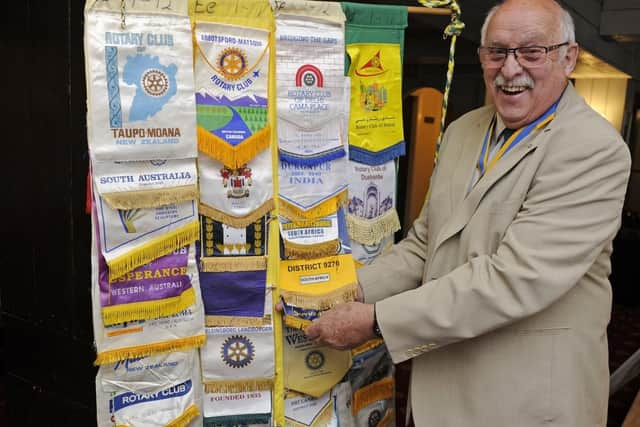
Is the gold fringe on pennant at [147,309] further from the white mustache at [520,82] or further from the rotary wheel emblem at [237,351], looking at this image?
the white mustache at [520,82]

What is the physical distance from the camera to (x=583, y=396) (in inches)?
57.1

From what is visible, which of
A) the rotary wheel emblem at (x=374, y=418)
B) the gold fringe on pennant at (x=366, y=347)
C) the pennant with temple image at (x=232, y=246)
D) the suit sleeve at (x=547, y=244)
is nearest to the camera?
the suit sleeve at (x=547, y=244)

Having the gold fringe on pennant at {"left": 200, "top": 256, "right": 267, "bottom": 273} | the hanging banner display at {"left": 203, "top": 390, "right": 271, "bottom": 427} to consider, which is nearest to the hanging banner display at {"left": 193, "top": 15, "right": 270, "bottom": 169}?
Answer: the gold fringe on pennant at {"left": 200, "top": 256, "right": 267, "bottom": 273}

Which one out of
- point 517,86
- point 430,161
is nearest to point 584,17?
point 430,161

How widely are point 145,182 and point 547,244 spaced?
99 cm

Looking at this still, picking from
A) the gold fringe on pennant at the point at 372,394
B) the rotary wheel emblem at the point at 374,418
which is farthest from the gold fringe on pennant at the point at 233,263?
the rotary wheel emblem at the point at 374,418

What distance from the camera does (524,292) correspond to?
134 centimetres

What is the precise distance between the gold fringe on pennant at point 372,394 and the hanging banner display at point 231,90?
928 millimetres

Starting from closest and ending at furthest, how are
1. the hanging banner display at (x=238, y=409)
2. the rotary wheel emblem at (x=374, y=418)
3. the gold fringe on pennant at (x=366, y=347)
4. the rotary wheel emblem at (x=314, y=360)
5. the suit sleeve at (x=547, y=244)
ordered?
Result: the suit sleeve at (x=547, y=244) → the hanging banner display at (x=238, y=409) → the rotary wheel emblem at (x=314, y=360) → the gold fringe on pennant at (x=366, y=347) → the rotary wheel emblem at (x=374, y=418)

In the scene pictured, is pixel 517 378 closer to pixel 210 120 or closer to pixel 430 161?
pixel 210 120

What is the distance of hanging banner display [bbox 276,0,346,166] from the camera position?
159 centimetres

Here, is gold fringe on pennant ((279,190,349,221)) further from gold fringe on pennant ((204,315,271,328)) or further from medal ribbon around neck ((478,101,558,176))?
medal ribbon around neck ((478,101,558,176))

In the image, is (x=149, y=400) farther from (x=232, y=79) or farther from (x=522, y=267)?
(x=522, y=267)

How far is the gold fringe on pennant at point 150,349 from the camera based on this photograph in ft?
4.87
